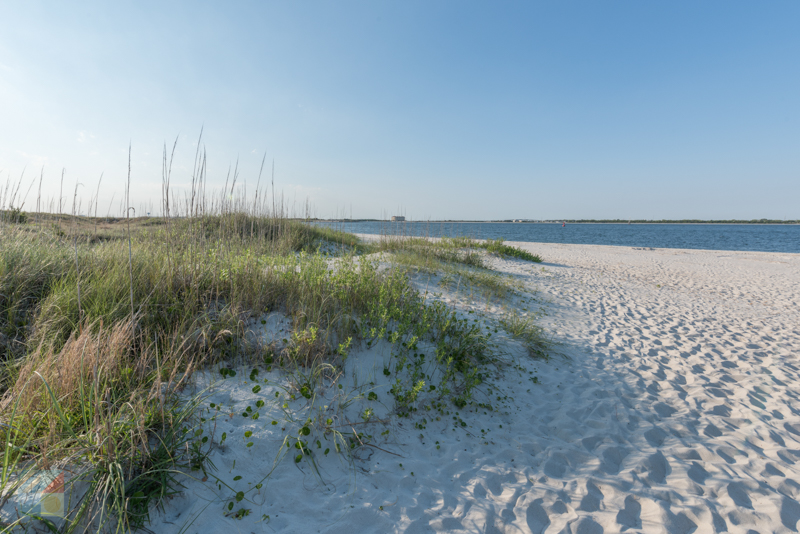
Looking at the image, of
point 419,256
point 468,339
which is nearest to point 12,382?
point 468,339

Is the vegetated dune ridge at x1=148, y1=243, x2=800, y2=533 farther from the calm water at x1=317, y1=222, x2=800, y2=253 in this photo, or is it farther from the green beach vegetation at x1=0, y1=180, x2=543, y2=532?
the calm water at x1=317, y1=222, x2=800, y2=253

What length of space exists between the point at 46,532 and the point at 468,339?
3.76 metres

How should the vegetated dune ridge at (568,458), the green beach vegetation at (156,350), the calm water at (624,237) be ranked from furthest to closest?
the calm water at (624,237) < the vegetated dune ridge at (568,458) < the green beach vegetation at (156,350)

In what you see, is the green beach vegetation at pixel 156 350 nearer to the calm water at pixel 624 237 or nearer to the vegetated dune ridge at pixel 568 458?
the vegetated dune ridge at pixel 568 458

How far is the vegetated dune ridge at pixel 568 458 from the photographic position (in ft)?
6.93

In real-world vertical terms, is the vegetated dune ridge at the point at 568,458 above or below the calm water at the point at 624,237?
below

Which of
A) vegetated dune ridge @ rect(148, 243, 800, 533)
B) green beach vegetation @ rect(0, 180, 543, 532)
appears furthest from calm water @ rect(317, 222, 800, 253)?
vegetated dune ridge @ rect(148, 243, 800, 533)

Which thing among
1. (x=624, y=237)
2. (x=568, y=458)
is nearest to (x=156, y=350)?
(x=568, y=458)

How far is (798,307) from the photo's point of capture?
25.7ft

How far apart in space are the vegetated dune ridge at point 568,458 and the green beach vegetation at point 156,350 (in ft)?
0.63

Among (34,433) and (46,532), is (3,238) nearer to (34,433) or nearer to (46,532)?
(34,433)

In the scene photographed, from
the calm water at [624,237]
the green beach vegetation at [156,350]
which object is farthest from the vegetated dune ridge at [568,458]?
the calm water at [624,237]

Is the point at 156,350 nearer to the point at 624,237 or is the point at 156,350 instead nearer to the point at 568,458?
the point at 568,458

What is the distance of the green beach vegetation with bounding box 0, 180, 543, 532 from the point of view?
70.3 inches
